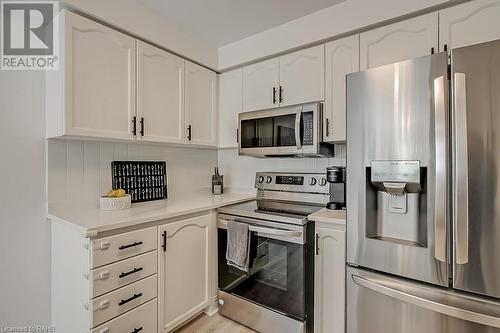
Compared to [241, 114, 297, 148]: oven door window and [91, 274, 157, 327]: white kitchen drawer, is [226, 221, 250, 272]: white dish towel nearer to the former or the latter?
[91, 274, 157, 327]: white kitchen drawer

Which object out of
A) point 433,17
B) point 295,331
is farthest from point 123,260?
point 433,17

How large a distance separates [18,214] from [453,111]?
2268mm

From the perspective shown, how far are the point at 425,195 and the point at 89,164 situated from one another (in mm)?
1995

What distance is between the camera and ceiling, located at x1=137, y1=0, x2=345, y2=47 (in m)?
1.74

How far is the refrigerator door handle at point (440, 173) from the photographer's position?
104cm

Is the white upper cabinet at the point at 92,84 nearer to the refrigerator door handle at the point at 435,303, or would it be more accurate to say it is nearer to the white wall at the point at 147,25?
the white wall at the point at 147,25

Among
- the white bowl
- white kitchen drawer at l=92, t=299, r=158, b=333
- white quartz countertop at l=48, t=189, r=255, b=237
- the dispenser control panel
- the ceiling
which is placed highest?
the ceiling

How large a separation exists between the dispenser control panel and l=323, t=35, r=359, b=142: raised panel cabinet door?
628mm

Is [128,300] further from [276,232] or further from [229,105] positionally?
[229,105]

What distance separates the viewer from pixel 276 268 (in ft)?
5.54

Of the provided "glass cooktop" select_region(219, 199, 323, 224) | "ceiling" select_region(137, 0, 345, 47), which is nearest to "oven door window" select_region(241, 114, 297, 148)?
"glass cooktop" select_region(219, 199, 323, 224)

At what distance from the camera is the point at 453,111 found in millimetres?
1026

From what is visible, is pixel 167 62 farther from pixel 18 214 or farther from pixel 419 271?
pixel 419 271

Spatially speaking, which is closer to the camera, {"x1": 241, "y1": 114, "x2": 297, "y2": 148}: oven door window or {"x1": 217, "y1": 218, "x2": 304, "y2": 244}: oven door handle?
{"x1": 217, "y1": 218, "x2": 304, "y2": 244}: oven door handle
